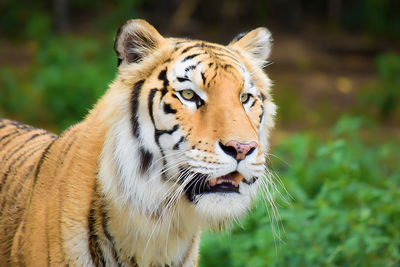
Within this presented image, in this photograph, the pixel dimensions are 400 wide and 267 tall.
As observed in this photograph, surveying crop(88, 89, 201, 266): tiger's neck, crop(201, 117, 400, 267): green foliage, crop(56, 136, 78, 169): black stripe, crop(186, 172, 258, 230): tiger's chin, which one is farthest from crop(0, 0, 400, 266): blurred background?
crop(56, 136, 78, 169): black stripe

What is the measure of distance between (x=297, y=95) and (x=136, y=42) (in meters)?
7.41

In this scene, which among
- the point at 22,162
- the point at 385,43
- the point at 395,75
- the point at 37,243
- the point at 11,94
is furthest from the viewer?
the point at 385,43

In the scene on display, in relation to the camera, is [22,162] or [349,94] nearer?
[22,162]

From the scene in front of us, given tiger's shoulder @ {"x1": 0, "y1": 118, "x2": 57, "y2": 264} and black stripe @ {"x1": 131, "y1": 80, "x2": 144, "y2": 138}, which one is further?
tiger's shoulder @ {"x1": 0, "y1": 118, "x2": 57, "y2": 264}

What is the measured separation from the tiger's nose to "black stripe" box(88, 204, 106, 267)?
0.58m

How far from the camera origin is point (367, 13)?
11766 millimetres

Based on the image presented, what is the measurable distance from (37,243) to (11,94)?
5744mm

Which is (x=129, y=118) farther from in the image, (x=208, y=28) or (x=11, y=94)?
(x=208, y=28)

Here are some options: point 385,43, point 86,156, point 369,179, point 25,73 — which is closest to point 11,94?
point 25,73

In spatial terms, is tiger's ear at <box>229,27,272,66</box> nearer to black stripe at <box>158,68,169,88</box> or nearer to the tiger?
the tiger

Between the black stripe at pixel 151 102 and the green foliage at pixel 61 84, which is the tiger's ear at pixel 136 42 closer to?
the black stripe at pixel 151 102

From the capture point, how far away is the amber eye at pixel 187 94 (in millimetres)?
2146

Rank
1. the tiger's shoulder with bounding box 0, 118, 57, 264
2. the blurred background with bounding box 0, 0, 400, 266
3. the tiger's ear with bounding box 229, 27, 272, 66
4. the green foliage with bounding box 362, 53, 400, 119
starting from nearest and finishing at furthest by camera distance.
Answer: the tiger's shoulder with bounding box 0, 118, 57, 264
the tiger's ear with bounding box 229, 27, 272, 66
the blurred background with bounding box 0, 0, 400, 266
the green foliage with bounding box 362, 53, 400, 119

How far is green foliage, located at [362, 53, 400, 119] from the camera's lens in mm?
8391
